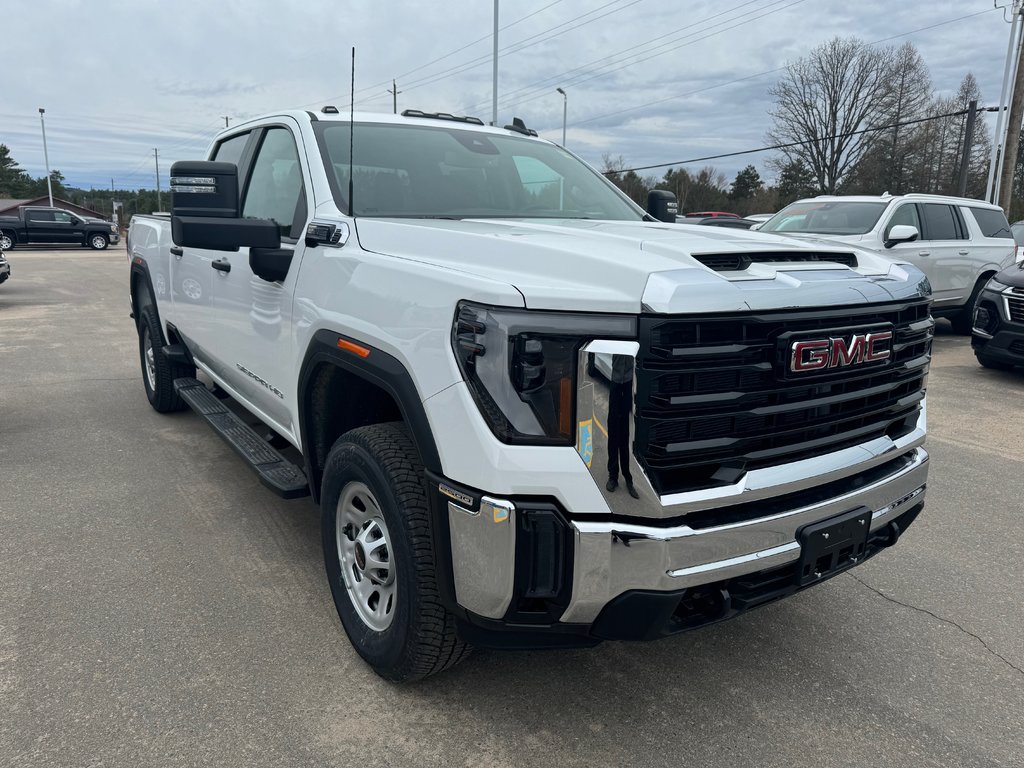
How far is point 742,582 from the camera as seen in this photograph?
2193 millimetres

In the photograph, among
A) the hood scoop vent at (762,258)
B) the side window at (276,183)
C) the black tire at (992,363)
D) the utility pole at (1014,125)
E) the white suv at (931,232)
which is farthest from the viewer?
the utility pole at (1014,125)

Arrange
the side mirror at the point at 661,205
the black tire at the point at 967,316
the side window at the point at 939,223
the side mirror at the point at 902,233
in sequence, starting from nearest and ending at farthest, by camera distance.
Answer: the side mirror at the point at 661,205
the side mirror at the point at 902,233
the side window at the point at 939,223
the black tire at the point at 967,316

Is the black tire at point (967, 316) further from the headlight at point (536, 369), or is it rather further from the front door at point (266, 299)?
the headlight at point (536, 369)

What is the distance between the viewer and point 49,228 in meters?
31.4

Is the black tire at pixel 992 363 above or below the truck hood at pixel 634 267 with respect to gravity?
below

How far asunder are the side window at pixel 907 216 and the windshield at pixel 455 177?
24.0 ft

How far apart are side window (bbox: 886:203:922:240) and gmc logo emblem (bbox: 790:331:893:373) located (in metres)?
8.49

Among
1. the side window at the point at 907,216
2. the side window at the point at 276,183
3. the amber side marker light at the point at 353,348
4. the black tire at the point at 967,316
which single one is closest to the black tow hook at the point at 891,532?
the amber side marker light at the point at 353,348

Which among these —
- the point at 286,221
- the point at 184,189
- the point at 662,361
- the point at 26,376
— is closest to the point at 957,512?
the point at 662,361

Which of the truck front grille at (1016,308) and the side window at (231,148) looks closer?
the side window at (231,148)

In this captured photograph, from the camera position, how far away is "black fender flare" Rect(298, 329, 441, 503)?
2158 millimetres

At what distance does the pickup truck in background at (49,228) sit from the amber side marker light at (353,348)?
33430mm

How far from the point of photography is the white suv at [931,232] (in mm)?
9656

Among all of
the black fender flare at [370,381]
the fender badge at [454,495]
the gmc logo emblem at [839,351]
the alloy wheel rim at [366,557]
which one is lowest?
the alloy wheel rim at [366,557]
